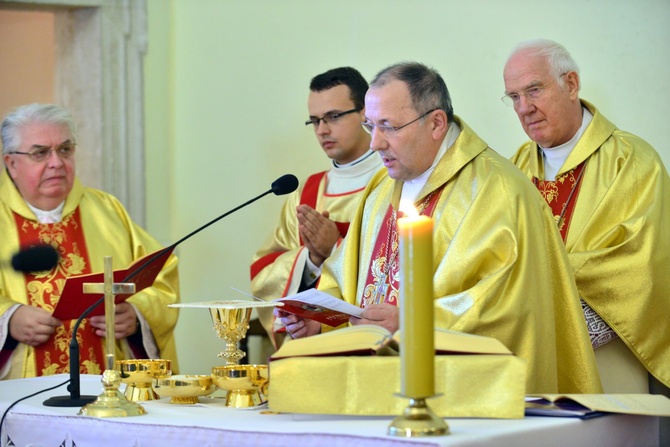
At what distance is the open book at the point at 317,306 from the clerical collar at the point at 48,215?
2363 millimetres

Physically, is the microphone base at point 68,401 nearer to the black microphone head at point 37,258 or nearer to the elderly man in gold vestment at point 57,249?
the black microphone head at point 37,258

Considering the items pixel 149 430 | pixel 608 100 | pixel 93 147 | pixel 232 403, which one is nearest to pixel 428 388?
pixel 149 430

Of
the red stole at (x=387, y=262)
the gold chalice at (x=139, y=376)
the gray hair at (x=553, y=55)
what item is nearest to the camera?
the gold chalice at (x=139, y=376)


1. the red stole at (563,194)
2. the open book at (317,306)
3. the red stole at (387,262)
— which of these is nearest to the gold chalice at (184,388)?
the open book at (317,306)

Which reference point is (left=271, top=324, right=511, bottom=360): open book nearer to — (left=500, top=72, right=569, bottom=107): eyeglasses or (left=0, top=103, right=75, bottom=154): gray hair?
(left=500, top=72, right=569, bottom=107): eyeglasses

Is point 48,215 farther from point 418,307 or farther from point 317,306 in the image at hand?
point 418,307

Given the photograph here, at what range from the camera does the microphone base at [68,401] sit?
3051mm

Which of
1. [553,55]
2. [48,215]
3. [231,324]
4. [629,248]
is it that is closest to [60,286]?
[48,215]

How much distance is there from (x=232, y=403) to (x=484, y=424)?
2.81 ft

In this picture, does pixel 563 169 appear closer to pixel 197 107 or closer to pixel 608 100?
pixel 608 100

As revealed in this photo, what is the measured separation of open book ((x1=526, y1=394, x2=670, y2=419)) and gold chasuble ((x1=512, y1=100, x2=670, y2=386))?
1525 millimetres

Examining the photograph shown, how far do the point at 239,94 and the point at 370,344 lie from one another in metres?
4.71

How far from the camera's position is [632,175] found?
172 inches

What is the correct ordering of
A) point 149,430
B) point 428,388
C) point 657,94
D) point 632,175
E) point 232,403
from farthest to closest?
point 657,94, point 632,175, point 232,403, point 149,430, point 428,388
